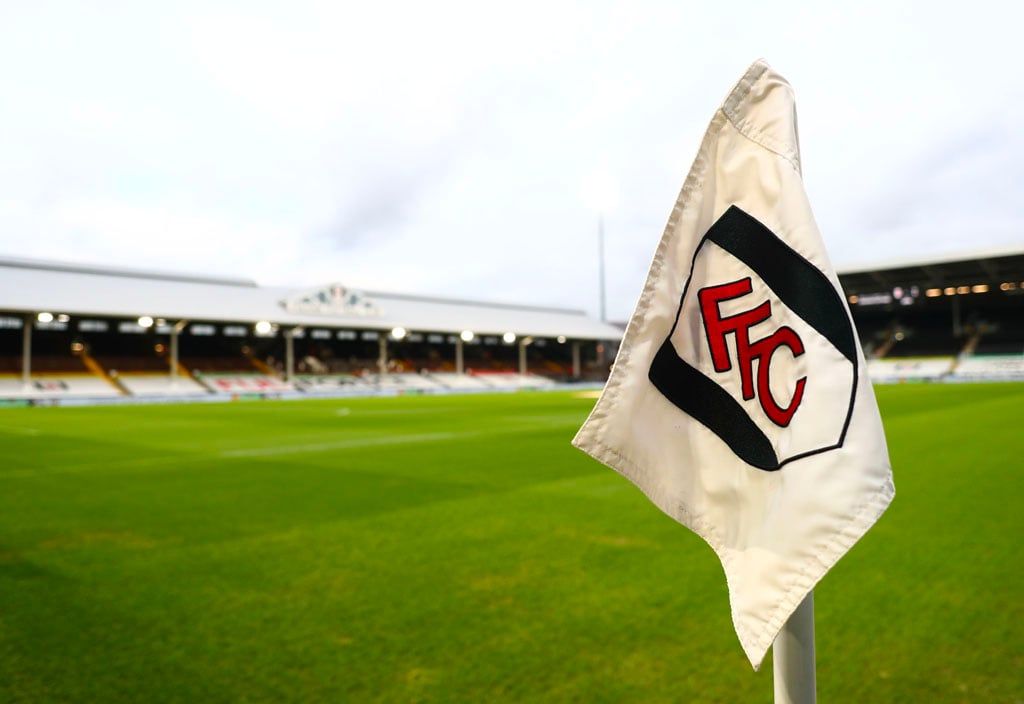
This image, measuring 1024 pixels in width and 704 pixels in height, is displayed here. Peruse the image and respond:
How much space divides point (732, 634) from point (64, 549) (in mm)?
4221

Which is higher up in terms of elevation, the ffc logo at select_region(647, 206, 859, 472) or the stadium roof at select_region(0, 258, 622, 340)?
the stadium roof at select_region(0, 258, 622, 340)

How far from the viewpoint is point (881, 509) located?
97cm

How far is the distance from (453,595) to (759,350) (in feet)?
9.01

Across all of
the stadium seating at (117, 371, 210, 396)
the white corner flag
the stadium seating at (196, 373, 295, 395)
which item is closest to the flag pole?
the white corner flag

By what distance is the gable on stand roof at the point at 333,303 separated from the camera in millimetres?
37406

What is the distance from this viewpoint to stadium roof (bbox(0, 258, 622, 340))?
30.9 metres

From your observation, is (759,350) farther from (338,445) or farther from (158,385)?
(158,385)

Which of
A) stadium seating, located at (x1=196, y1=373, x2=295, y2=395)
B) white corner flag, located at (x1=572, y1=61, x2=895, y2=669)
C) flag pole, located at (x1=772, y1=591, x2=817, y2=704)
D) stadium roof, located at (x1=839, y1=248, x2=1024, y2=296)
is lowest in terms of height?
stadium seating, located at (x1=196, y1=373, x2=295, y2=395)

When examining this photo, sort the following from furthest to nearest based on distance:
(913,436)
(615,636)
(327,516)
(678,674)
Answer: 1. (913,436)
2. (327,516)
3. (615,636)
4. (678,674)

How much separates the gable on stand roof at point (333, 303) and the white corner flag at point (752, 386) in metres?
37.9

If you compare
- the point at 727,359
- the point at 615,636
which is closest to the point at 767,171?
the point at 727,359

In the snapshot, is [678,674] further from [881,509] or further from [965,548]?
[965,548]

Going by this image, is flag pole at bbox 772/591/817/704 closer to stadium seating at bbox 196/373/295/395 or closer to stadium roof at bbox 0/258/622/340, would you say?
stadium roof at bbox 0/258/622/340

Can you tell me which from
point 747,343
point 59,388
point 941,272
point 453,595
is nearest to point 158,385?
point 59,388
